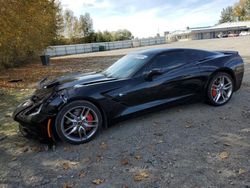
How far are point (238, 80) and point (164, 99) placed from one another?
1920 millimetres

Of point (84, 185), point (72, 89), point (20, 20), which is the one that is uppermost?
point (20, 20)

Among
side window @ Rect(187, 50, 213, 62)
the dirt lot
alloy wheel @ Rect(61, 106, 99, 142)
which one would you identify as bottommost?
the dirt lot

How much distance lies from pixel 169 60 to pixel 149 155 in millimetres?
2203

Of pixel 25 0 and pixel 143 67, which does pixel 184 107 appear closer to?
pixel 143 67

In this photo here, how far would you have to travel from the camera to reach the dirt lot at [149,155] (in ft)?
10.6

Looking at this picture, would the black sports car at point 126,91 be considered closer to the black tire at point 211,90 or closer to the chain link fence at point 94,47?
the black tire at point 211,90

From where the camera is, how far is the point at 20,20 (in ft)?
39.1

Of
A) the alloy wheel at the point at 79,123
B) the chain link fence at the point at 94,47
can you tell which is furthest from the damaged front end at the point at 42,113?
the chain link fence at the point at 94,47

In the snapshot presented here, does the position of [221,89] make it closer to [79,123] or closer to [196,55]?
[196,55]

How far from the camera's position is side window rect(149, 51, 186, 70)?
5.18 meters

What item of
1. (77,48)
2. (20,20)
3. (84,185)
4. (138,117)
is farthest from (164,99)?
(77,48)

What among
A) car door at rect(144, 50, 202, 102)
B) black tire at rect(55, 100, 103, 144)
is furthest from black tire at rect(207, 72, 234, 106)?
black tire at rect(55, 100, 103, 144)

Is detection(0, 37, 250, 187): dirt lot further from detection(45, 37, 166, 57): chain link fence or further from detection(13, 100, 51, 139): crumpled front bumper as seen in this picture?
detection(45, 37, 166, 57): chain link fence

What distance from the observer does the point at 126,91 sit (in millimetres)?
4691
